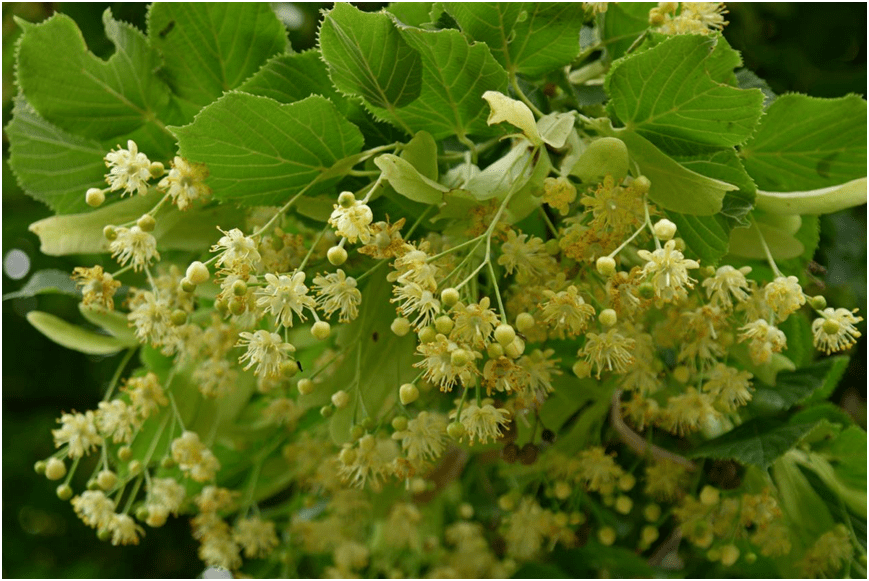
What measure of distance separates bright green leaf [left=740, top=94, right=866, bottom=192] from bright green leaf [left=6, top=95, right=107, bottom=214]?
729 mm

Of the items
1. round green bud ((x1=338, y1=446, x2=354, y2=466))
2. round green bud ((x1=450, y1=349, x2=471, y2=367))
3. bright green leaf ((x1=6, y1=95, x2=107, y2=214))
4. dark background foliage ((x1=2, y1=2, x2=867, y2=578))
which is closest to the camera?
round green bud ((x1=450, y1=349, x2=471, y2=367))

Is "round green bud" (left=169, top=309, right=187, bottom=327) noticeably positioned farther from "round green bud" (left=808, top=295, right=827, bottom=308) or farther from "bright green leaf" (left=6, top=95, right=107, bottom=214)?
"round green bud" (left=808, top=295, right=827, bottom=308)

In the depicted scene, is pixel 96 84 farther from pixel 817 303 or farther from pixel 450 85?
pixel 817 303

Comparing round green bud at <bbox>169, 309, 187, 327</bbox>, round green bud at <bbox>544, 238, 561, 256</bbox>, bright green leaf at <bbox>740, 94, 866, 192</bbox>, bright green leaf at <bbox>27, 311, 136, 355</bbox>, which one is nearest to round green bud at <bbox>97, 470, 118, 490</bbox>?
bright green leaf at <bbox>27, 311, 136, 355</bbox>

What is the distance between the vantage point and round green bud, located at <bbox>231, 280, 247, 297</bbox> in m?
0.60

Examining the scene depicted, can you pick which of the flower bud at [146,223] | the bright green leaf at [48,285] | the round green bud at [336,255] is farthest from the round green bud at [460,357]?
the bright green leaf at [48,285]

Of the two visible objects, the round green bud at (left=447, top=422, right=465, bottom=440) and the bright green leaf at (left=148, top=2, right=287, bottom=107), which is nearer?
the round green bud at (left=447, top=422, right=465, bottom=440)

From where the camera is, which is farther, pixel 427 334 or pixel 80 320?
pixel 80 320

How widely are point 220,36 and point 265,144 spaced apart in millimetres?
212

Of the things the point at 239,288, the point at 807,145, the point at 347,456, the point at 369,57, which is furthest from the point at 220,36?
the point at 807,145

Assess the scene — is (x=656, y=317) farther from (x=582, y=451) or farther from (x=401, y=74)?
(x=401, y=74)

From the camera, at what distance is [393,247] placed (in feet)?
2.10

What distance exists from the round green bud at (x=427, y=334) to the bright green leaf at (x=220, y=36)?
40cm

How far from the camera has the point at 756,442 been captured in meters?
0.83
